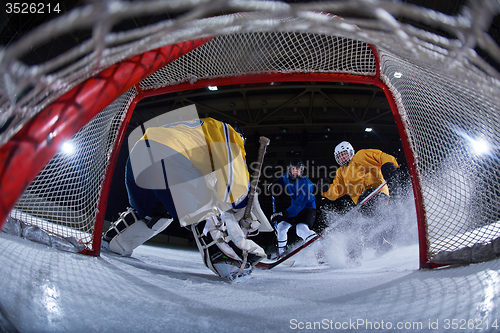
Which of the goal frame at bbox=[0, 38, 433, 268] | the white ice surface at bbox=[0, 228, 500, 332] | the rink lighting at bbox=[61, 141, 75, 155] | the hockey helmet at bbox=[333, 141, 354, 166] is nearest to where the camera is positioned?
the goal frame at bbox=[0, 38, 433, 268]

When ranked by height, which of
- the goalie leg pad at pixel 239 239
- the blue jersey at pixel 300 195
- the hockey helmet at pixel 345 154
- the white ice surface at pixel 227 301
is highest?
the hockey helmet at pixel 345 154

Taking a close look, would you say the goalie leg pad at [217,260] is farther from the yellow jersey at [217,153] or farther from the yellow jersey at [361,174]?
the yellow jersey at [361,174]

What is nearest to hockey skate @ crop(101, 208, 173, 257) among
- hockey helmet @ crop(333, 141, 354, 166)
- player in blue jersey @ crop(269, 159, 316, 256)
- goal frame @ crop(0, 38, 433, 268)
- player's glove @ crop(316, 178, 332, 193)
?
goal frame @ crop(0, 38, 433, 268)

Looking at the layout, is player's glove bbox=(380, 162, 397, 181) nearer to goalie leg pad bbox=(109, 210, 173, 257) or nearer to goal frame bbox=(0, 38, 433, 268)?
goalie leg pad bbox=(109, 210, 173, 257)

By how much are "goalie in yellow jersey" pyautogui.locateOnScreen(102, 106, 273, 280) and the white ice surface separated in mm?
199

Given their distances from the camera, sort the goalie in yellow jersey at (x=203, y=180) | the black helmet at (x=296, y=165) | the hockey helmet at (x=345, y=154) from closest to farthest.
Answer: the goalie in yellow jersey at (x=203, y=180) < the hockey helmet at (x=345, y=154) < the black helmet at (x=296, y=165)

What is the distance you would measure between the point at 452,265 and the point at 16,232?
2.44 meters

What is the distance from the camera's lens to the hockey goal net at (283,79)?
0.52 meters

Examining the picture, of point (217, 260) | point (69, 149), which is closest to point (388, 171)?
point (217, 260)

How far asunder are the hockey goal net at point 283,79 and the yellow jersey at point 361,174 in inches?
64.2

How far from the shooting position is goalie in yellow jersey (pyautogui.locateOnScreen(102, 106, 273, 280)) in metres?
1.38

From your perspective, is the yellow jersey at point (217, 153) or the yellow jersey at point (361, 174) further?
the yellow jersey at point (361, 174)

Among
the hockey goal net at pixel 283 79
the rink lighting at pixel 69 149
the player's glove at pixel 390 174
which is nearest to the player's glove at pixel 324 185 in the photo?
the player's glove at pixel 390 174

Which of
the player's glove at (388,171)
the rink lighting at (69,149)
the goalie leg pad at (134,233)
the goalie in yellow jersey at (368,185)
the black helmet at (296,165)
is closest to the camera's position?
the rink lighting at (69,149)
